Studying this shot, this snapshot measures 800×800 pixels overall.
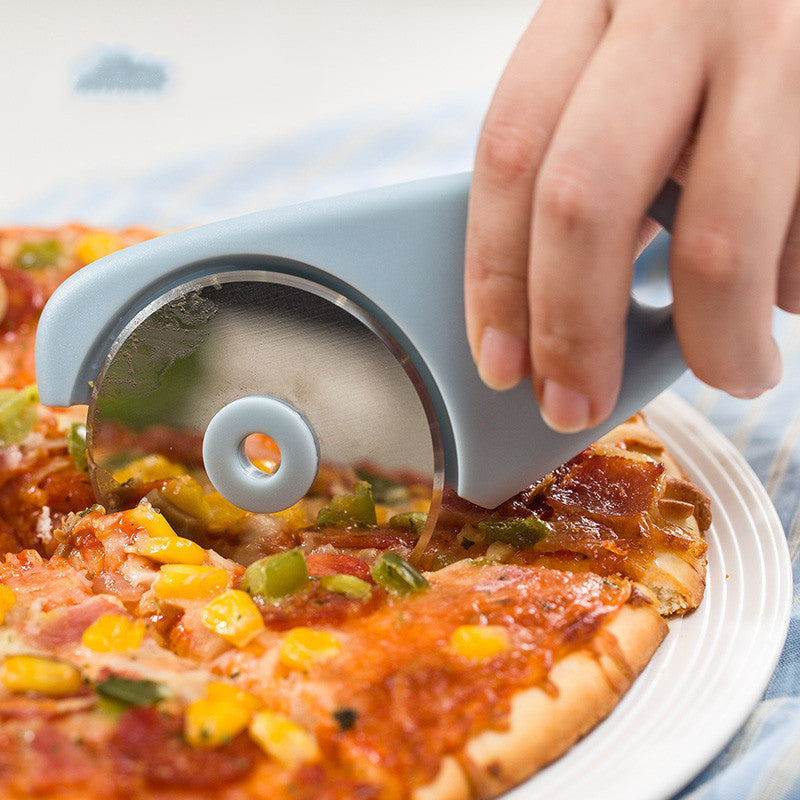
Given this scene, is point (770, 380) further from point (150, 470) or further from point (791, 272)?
point (150, 470)

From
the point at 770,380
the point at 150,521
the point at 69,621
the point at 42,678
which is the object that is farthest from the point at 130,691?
the point at 770,380

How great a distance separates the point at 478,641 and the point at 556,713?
0.17m

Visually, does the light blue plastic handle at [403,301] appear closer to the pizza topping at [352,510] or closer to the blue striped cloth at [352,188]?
the pizza topping at [352,510]

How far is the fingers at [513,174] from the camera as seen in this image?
136cm

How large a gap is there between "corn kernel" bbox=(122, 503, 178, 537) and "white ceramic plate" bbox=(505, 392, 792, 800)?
85 cm

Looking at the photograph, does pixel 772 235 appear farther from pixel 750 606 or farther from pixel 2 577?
pixel 2 577

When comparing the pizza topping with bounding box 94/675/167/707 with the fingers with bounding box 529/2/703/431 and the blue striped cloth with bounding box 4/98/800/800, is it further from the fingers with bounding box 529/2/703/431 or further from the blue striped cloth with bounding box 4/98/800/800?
the blue striped cloth with bounding box 4/98/800/800

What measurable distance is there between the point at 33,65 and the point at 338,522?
456cm

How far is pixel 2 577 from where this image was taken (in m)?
1.80

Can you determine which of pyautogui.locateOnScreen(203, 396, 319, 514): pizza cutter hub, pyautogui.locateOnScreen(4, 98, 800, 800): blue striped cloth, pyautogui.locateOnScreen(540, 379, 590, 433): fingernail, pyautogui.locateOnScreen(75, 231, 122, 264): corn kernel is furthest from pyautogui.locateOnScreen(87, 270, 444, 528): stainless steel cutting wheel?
pyautogui.locateOnScreen(75, 231, 122, 264): corn kernel

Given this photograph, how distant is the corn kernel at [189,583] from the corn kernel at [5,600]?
251 mm

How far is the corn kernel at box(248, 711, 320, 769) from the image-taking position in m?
1.37

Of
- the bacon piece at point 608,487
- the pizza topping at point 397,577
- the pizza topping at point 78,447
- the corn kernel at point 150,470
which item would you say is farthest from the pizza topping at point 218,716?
the pizza topping at point 78,447

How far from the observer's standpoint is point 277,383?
179 cm
